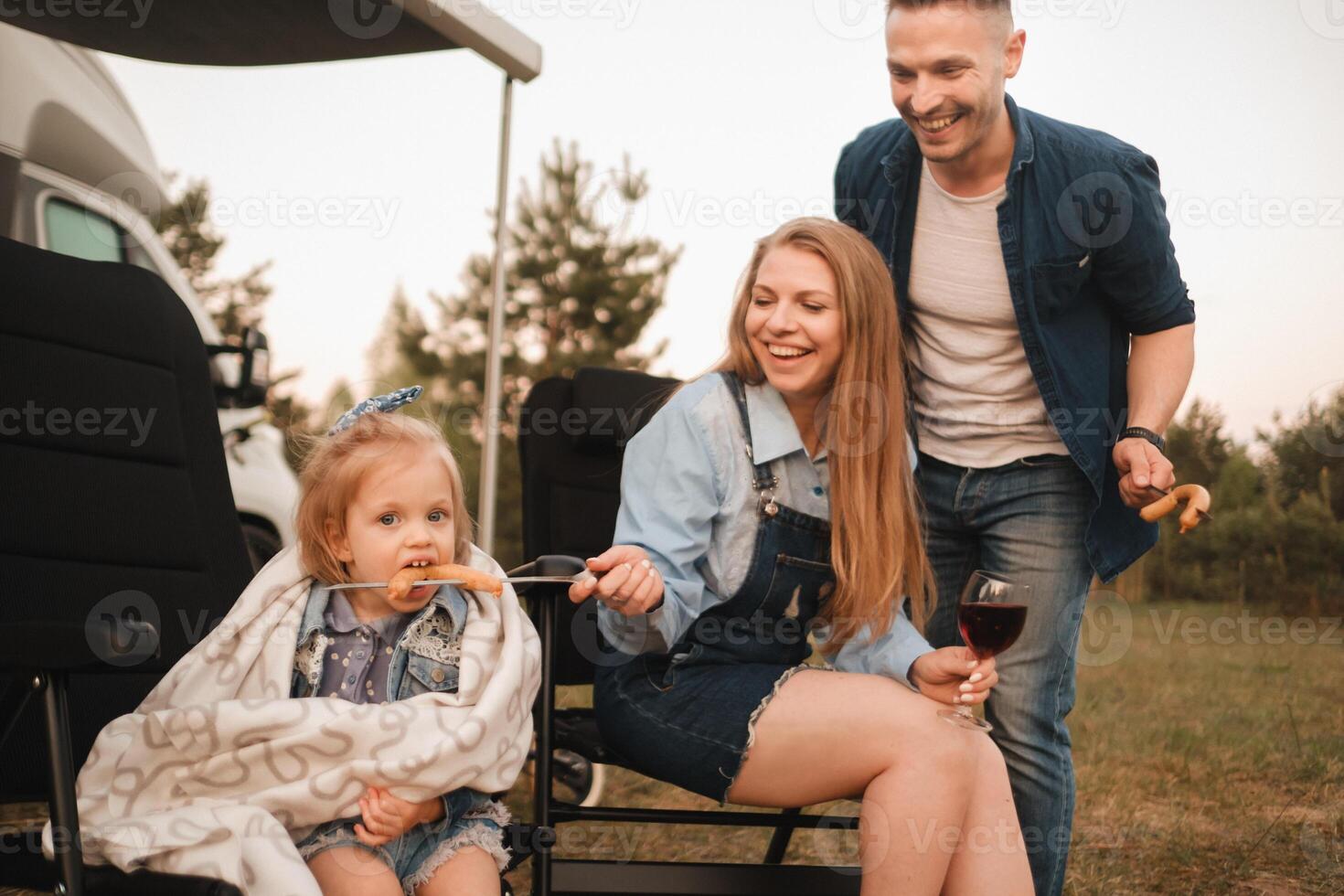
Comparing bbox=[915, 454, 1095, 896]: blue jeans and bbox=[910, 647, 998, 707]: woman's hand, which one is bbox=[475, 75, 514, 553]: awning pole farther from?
bbox=[910, 647, 998, 707]: woman's hand

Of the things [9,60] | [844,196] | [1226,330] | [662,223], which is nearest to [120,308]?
[844,196]

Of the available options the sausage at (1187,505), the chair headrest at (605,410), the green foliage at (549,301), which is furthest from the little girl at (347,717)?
the green foliage at (549,301)

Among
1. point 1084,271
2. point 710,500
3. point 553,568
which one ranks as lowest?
point 553,568

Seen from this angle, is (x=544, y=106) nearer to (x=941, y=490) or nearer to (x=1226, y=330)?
(x=1226, y=330)

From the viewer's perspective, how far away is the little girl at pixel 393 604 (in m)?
1.59

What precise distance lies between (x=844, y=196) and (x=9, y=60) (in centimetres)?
284

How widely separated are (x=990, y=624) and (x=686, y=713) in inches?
17.4

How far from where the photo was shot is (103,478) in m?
2.00

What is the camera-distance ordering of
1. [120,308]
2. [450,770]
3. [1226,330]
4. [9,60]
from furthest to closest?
[1226,330] < [9,60] < [120,308] < [450,770]

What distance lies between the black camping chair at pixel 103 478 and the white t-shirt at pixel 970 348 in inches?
41.6

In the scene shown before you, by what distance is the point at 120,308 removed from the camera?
2.10m

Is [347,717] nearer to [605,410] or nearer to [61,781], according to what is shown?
[61,781]

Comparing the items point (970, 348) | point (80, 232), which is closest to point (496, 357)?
point (80, 232)

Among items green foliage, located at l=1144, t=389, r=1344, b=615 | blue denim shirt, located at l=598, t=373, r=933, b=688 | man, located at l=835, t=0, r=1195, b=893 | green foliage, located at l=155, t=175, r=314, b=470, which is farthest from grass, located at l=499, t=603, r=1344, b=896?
green foliage, located at l=155, t=175, r=314, b=470
